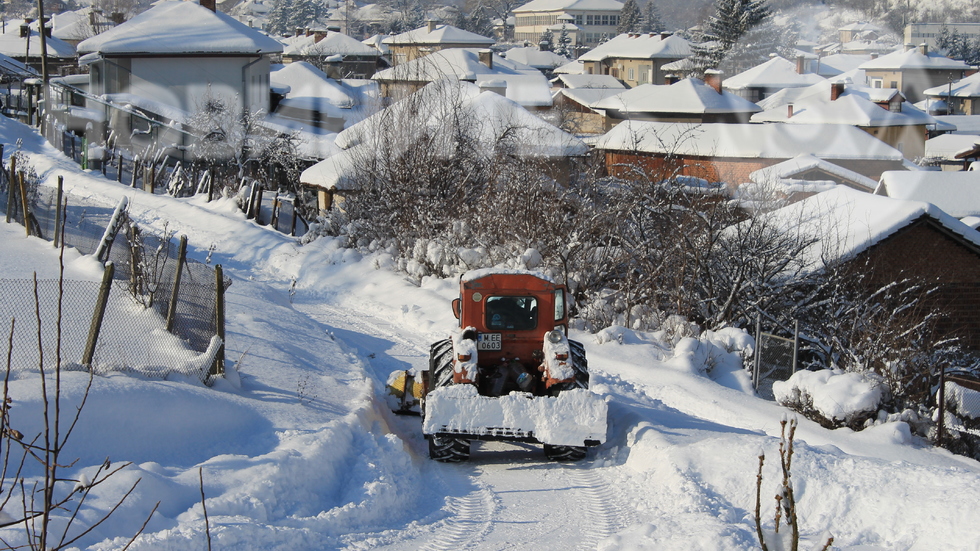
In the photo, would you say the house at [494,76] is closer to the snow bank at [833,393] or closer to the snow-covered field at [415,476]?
the snow bank at [833,393]

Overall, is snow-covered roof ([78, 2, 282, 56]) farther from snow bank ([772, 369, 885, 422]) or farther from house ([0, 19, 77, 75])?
snow bank ([772, 369, 885, 422])

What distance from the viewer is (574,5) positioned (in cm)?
15425

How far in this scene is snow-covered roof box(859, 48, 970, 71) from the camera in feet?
238

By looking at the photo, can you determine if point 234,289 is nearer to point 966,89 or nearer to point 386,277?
point 386,277

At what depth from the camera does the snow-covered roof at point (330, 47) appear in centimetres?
8025

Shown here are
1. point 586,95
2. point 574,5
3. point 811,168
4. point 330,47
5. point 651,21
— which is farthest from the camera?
point 574,5

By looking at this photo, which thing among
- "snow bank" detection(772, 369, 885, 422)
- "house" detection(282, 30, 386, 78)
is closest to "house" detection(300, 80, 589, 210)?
"snow bank" detection(772, 369, 885, 422)

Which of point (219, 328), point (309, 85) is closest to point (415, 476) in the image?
point (219, 328)

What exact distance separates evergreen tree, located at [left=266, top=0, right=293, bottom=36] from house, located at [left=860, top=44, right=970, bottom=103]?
8356cm

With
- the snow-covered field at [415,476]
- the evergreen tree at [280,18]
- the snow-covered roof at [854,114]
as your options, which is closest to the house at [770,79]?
the snow-covered roof at [854,114]

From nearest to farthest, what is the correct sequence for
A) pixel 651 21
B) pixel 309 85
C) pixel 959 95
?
pixel 309 85
pixel 959 95
pixel 651 21

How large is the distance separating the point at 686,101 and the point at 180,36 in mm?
26287

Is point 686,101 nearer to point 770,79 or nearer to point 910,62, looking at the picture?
point 770,79

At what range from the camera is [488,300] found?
11.1 metres
